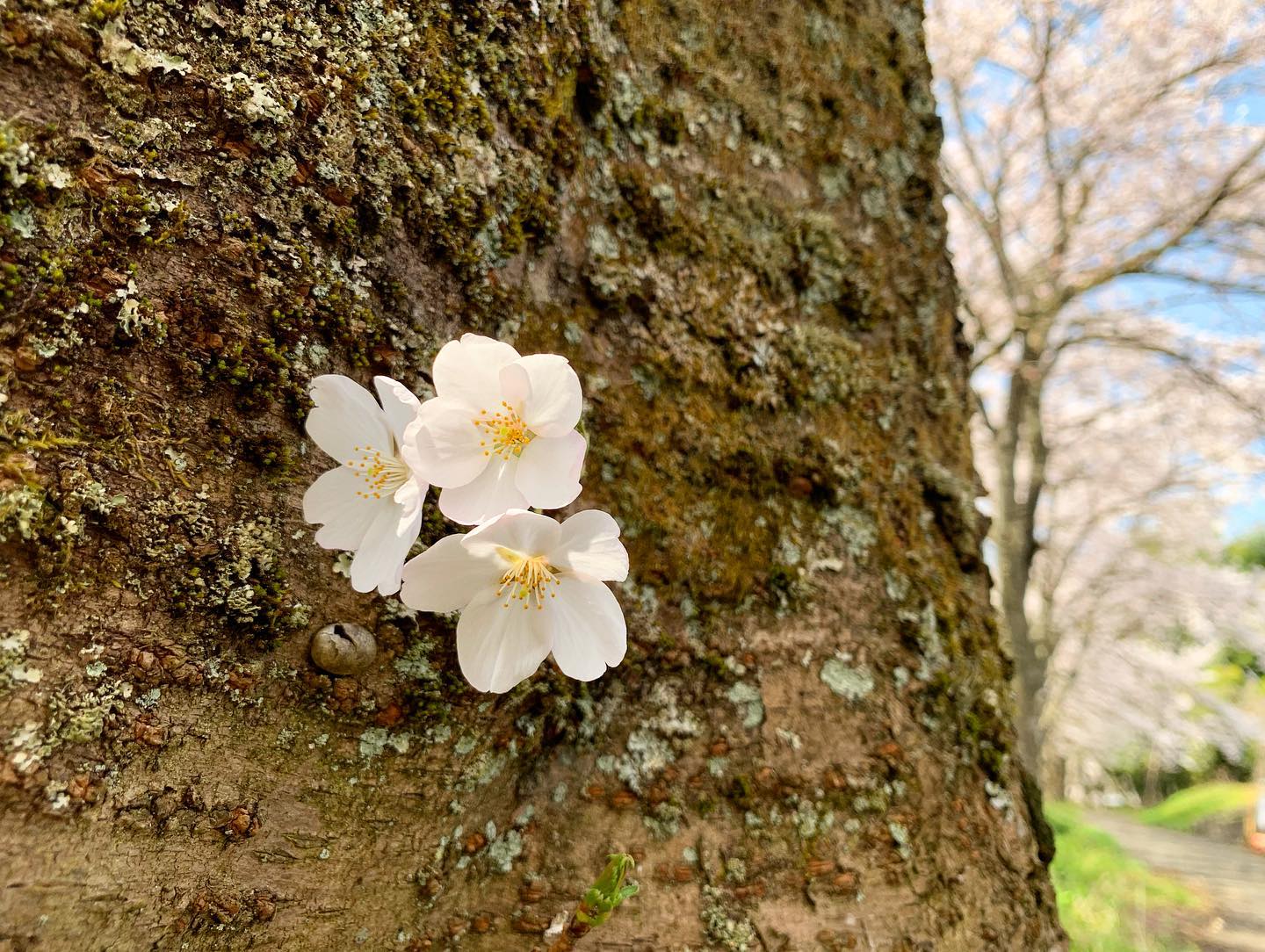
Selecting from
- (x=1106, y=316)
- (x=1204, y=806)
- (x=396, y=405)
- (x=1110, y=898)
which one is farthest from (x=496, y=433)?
(x=1204, y=806)

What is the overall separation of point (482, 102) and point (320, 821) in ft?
3.14

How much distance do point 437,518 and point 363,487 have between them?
133 mm

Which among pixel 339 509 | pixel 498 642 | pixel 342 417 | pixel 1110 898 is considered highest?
pixel 342 417

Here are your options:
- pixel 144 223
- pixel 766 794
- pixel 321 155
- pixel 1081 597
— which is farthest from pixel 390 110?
pixel 1081 597

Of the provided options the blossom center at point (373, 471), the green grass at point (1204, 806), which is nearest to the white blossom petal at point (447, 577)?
the blossom center at point (373, 471)

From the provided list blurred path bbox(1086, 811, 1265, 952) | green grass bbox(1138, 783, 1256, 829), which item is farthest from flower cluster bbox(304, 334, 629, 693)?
green grass bbox(1138, 783, 1256, 829)

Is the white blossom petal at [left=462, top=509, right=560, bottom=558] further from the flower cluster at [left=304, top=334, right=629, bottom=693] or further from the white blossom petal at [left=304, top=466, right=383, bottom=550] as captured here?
the white blossom petal at [left=304, top=466, right=383, bottom=550]

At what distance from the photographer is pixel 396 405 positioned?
87cm

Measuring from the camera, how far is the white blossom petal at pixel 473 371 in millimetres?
855

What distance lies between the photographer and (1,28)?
708 millimetres

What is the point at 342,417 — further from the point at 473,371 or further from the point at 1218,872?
the point at 1218,872

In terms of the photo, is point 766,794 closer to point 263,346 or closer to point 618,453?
point 618,453

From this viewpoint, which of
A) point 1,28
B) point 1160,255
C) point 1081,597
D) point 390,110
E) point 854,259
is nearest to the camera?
point 1,28

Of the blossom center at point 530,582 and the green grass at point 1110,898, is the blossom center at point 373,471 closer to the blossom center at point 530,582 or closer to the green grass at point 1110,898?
the blossom center at point 530,582
